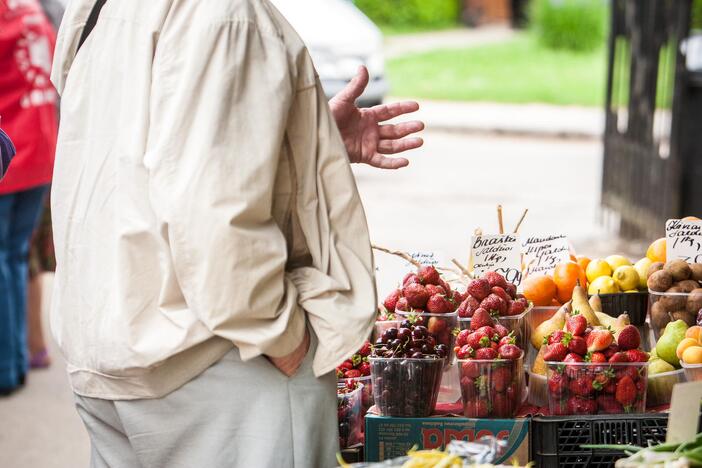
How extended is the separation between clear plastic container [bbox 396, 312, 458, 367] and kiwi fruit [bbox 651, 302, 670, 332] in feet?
2.15

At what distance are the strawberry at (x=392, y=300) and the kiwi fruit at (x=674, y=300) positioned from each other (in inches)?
31.0

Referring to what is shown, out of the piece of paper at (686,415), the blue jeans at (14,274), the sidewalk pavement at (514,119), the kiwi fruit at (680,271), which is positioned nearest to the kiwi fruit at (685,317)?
the kiwi fruit at (680,271)

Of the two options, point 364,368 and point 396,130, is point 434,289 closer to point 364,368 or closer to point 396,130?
point 364,368

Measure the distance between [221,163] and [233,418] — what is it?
577 mm

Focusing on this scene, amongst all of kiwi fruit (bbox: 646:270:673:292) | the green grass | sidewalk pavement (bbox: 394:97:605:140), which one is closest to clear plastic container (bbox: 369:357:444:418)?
kiwi fruit (bbox: 646:270:673:292)

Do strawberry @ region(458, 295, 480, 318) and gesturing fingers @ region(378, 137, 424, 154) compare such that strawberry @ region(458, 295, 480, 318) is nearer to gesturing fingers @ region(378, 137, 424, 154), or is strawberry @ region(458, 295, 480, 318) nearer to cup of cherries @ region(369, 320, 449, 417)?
cup of cherries @ region(369, 320, 449, 417)

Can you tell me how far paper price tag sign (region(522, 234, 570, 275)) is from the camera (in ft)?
11.3

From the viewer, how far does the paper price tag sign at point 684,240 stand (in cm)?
332

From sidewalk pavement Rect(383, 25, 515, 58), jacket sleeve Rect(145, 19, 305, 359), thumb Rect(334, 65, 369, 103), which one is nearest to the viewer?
jacket sleeve Rect(145, 19, 305, 359)

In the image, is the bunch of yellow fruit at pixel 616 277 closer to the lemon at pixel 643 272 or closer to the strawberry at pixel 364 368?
the lemon at pixel 643 272

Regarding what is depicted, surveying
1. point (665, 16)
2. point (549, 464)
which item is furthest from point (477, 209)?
point (549, 464)

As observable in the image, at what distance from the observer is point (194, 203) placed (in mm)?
2139

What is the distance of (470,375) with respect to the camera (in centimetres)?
270

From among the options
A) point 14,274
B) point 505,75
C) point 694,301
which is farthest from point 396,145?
point 505,75
